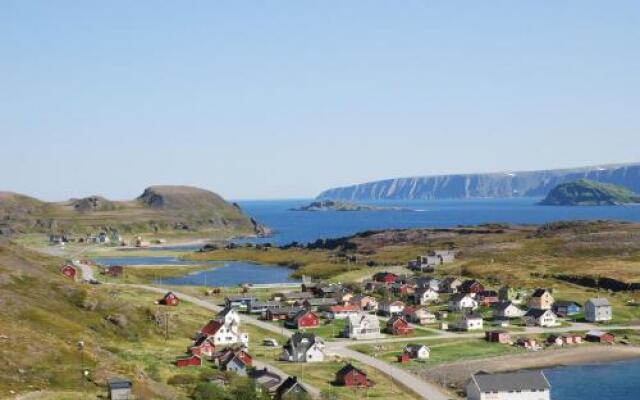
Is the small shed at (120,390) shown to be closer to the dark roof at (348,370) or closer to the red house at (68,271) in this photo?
the dark roof at (348,370)

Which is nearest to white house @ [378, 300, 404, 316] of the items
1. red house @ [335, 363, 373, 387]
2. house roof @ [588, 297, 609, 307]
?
house roof @ [588, 297, 609, 307]

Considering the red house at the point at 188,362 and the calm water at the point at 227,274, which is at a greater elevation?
the red house at the point at 188,362

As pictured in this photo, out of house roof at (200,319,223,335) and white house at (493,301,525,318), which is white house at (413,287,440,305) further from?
house roof at (200,319,223,335)

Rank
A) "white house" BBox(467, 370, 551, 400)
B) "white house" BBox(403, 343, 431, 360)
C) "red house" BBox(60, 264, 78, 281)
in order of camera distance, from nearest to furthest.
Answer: "white house" BBox(467, 370, 551, 400)
"white house" BBox(403, 343, 431, 360)
"red house" BBox(60, 264, 78, 281)

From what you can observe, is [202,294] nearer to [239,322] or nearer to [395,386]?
[239,322]

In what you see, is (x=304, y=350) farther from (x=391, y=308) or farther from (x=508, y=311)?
(x=508, y=311)

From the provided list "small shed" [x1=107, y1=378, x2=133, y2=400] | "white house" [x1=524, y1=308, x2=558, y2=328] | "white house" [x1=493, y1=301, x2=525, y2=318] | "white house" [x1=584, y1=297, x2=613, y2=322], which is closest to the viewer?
"small shed" [x1=107, y1=378, x2=133, y2=400]

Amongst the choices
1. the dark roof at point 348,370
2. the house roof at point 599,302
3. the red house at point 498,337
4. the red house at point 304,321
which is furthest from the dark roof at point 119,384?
the house roof at point 599,302

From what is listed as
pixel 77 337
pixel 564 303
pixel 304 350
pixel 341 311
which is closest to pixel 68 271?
pixel 341 311
